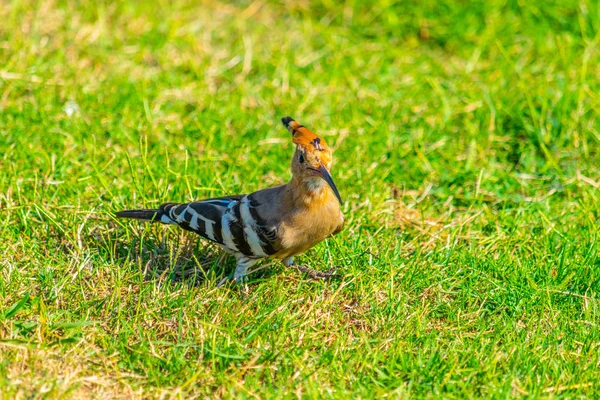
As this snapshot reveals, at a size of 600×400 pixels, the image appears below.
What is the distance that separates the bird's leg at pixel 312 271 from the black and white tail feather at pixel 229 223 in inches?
7.3

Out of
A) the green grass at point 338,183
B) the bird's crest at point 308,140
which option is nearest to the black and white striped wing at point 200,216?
the green grass at point 338,183

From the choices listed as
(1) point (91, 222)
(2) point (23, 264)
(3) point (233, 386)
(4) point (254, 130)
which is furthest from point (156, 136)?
(3) point (233, 386)

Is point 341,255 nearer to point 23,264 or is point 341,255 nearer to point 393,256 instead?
point 393,256

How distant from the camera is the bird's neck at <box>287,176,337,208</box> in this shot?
3.89 meters

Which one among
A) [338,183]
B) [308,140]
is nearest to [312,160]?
[308,140]

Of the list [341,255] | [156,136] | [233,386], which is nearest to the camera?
[233,386]

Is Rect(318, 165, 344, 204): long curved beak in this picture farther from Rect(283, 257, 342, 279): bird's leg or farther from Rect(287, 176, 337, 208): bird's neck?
Rect(283, 257, 342, 279): bird's leg

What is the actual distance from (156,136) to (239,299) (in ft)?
5.71

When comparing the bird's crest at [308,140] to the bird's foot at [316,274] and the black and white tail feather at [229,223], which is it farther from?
the bird's foot at [316,274]

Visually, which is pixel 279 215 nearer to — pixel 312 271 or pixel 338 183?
pixel 312 271

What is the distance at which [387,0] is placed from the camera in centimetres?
689

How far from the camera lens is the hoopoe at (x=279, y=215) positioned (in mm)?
3873

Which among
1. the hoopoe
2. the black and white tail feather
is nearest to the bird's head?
the hoopoe

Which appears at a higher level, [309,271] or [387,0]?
[387,0]
